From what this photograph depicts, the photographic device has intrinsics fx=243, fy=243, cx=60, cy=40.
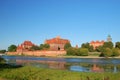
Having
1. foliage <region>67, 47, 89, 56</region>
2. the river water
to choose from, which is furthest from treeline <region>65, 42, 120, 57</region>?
the river water

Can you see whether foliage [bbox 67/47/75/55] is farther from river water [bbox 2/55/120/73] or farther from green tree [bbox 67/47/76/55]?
river water [bbox 2/55/120/73]

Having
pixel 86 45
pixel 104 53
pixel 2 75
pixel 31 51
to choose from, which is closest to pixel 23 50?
pixel 31 51

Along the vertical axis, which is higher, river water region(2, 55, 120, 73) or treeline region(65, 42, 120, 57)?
treeline region(65, 42, 120, 57)

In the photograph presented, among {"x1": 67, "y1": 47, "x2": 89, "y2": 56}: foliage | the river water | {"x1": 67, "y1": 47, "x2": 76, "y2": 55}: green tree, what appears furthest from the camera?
{"x1": 67, "y1": 47, "x2": 76, "y2": 55}: green tree

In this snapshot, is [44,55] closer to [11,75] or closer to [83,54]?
[83,54]

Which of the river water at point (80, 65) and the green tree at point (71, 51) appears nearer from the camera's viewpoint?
the river water at point (80, 65)

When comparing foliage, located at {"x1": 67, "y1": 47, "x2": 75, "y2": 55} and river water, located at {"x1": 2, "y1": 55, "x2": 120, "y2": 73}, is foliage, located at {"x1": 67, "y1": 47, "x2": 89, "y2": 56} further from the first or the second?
river water, located at {"x1": 2, "y1": 55, "x2": 120, "y2": 73}

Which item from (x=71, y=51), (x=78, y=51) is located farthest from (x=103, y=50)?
(x=71, y=51)

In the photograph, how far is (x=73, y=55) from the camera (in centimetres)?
13612

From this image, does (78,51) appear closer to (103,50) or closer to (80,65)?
(103,50)

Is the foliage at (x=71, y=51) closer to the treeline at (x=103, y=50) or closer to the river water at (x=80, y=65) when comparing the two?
the treeline at (x=103, y=50)

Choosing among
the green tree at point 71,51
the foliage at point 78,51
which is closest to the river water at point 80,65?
the foliage at point 78,51

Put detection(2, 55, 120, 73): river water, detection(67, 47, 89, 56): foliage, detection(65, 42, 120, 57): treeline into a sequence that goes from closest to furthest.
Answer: detection(2, 55, 120, 73): river water < detection(65, 42, 120, 57): treeline < detection(67, 47, 89, 56): foliage

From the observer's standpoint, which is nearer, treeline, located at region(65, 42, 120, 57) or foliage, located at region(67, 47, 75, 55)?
treeline, located at region(65, 42, 120, 57)
